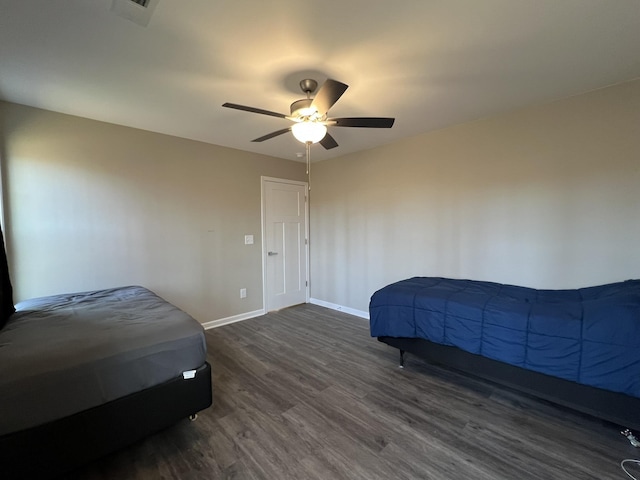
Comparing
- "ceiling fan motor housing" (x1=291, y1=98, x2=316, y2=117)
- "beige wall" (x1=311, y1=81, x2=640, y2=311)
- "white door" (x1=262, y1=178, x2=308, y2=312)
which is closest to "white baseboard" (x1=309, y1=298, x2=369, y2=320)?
"beige wall" (x1=311, y1=81, x2=640, y2=311)

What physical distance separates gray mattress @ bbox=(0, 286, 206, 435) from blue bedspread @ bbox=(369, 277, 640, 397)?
1.85m

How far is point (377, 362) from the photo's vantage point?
2770mm

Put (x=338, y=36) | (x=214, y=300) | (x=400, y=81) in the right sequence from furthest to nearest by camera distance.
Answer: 1. (x=214, y=300)
2. (x=400, y=81)
3. (x=338, y=36)

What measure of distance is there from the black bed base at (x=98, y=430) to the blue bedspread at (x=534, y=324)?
1773mm

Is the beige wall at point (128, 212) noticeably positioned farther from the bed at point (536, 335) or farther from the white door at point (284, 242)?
the bed at point (536, 335)

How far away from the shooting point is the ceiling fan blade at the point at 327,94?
1.62 m

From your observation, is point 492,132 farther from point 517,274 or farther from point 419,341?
point 419,341

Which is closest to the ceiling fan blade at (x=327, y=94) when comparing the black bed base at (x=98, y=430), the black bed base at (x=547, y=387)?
the black bed base at (x=98, y=430)

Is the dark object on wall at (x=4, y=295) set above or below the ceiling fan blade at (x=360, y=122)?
below

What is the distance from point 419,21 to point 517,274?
99.5 inches

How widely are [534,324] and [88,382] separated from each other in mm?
2837

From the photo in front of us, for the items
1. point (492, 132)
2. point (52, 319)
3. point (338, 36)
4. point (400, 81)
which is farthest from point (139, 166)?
point (492, 132)

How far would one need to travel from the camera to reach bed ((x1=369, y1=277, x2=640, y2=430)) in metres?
1.63

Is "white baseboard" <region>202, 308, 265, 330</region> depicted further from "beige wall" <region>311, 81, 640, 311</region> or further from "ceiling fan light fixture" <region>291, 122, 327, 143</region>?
"ceiling fan light fixture" <region>291, 122, 327, 143</region>
